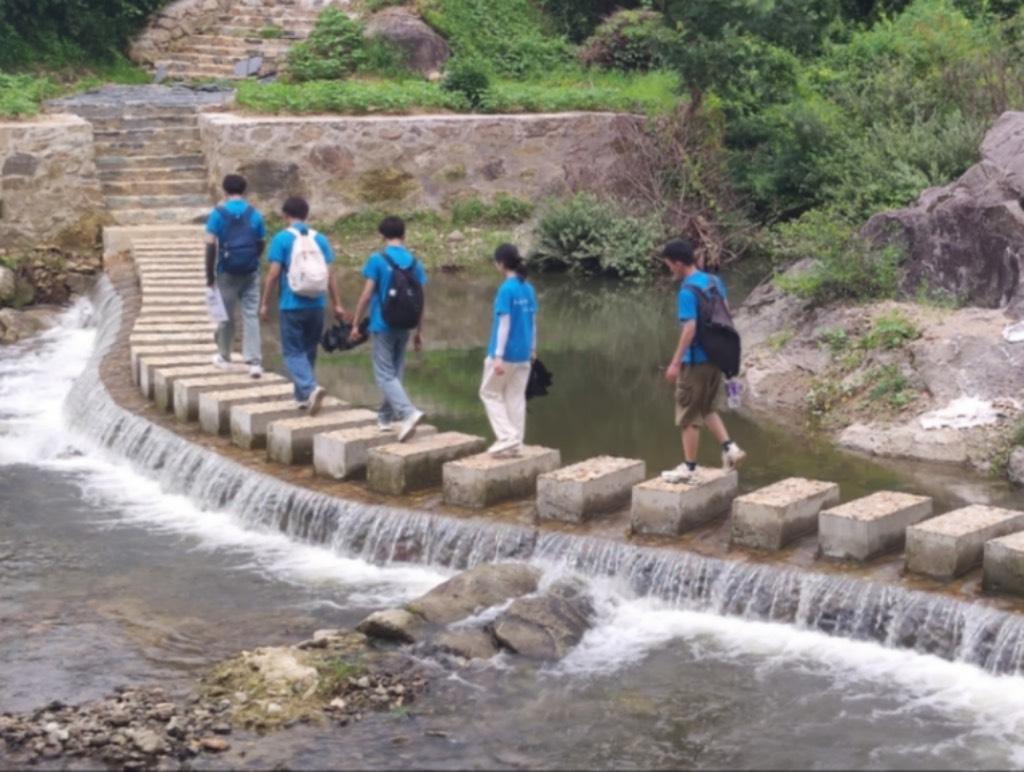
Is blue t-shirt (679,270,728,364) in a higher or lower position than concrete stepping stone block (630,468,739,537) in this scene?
higher

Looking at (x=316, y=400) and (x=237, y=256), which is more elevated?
(x=237, y=256)

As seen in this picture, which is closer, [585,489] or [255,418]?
[585,489]

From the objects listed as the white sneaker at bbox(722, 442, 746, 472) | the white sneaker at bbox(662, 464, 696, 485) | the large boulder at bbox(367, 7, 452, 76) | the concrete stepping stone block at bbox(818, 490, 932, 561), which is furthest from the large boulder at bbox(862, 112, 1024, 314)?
the large boulder at bbox(367, 7, 452, 76)

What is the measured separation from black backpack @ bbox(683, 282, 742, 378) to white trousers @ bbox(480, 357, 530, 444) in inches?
55.9

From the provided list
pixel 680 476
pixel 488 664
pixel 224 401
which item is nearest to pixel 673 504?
pixel 680 476

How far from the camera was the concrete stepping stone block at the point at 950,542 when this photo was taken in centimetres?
976

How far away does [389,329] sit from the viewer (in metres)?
11.9

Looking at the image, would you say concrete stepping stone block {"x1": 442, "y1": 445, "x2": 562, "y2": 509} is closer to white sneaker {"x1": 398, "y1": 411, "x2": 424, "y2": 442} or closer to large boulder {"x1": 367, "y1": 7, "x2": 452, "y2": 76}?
white sneaker {"x1": 398, "y1": 411, "x2": 424, "y2": 442}

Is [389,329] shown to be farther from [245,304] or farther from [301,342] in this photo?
[245,304]

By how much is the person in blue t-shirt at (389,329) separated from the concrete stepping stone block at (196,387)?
1906 mm

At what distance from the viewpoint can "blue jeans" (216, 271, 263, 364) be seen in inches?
547

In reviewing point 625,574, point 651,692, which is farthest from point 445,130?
point 651,692

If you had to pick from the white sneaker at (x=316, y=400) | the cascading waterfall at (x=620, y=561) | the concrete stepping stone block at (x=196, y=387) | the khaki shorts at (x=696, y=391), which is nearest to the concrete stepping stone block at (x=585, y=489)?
the cascading waterfall at (x=620, y=561)

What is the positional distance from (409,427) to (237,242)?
96.3 inches
